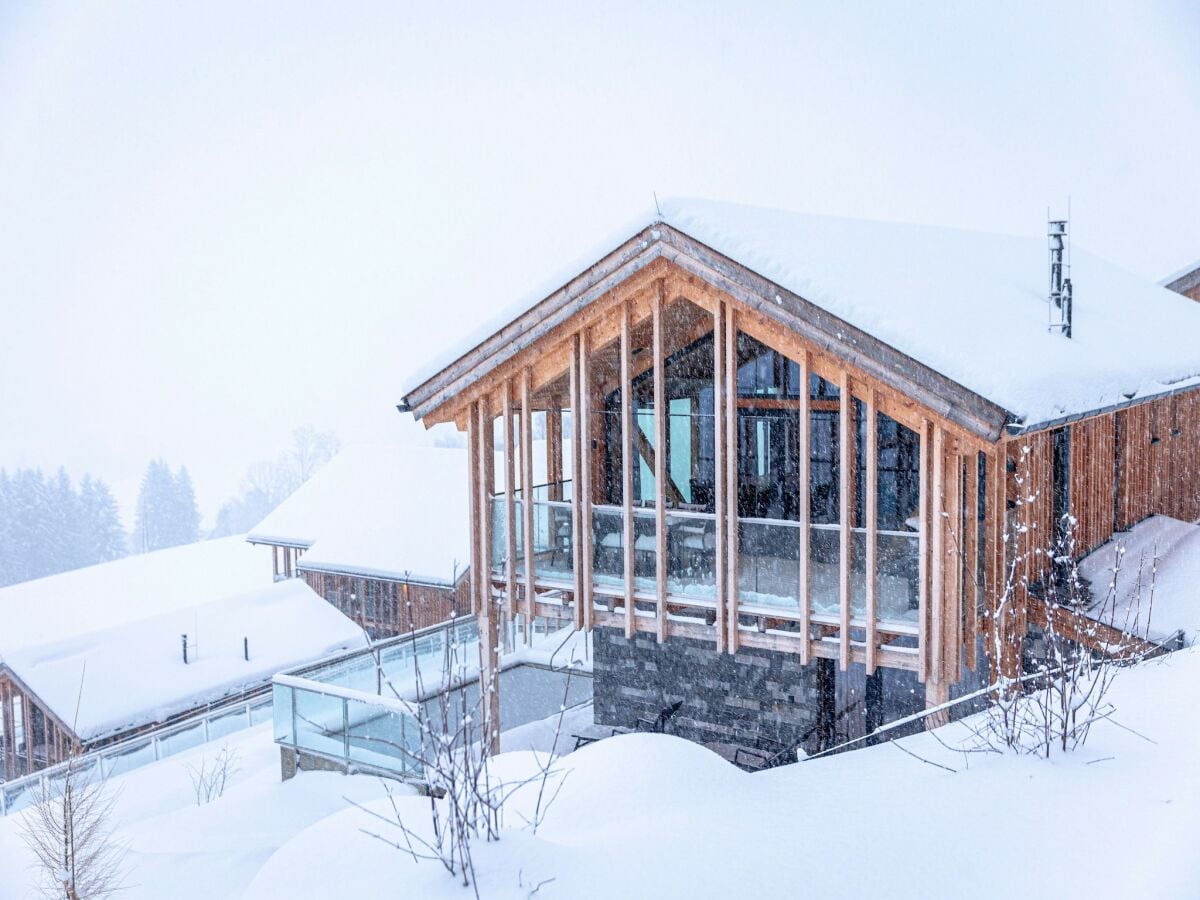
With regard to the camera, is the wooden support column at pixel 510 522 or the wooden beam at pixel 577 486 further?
the wooden support column at pixel 510 522

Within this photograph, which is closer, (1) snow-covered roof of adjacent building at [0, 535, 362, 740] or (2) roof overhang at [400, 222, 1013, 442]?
(2) roof overhang at [400, 222, 1013, 442]

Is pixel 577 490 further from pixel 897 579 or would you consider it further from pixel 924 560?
pixel 924 560

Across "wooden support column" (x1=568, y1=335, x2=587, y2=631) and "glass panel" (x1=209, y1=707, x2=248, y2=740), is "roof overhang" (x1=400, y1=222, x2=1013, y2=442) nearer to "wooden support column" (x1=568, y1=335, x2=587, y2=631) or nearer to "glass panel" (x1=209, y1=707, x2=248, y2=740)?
"wooden support column" (x1=568, y1=335, x2=587, y2=631)

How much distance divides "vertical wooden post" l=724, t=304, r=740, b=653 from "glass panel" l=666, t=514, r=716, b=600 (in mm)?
344

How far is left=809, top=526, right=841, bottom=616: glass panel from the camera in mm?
8969

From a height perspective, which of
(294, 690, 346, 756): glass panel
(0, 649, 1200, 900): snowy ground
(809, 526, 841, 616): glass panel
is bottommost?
(294, 690, 346, 756): glass panel

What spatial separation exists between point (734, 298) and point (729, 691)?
14.6 feet

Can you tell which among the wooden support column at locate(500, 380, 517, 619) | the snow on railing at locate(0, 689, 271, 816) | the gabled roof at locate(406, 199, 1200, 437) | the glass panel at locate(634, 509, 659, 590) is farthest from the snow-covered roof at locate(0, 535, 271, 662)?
the gabled roof at locate(406, 199, 1200, 437)

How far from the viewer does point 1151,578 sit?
32.4 feet

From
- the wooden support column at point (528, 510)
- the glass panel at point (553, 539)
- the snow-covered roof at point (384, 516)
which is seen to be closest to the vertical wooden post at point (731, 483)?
the glass panel at point (553, 539)

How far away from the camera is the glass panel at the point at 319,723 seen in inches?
466

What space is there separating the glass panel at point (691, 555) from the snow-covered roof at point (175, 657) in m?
14.4

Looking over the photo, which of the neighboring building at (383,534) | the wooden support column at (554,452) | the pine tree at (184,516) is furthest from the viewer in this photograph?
the pine tree at (184,516)

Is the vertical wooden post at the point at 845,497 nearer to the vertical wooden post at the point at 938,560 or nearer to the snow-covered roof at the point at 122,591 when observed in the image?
the vertical wooden post at the point at 938,560
